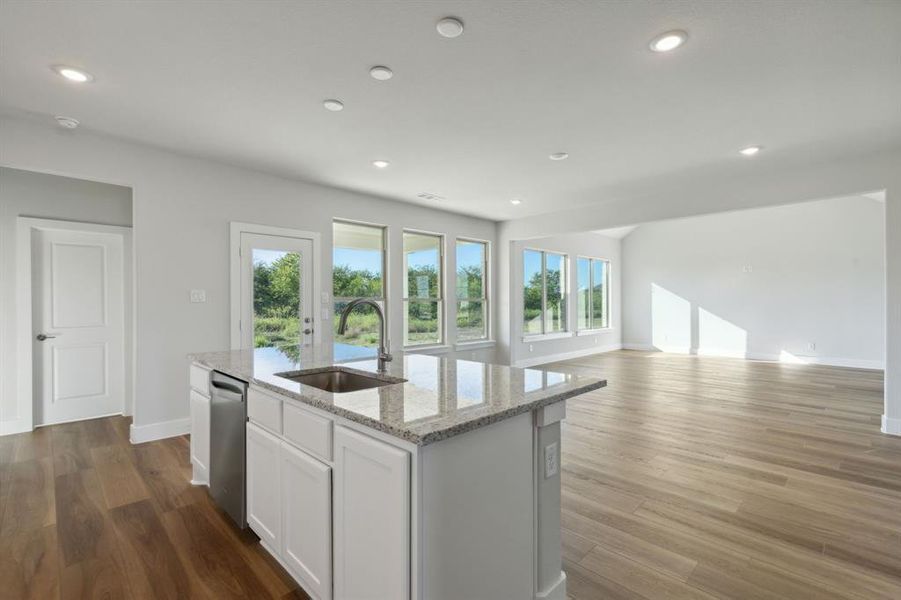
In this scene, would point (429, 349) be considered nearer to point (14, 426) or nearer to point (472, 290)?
point (472, 290)

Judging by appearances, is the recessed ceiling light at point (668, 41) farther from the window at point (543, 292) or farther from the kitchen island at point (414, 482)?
the window at point (543, 292)

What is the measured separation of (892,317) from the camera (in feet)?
12.5

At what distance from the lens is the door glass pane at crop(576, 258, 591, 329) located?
931 centimetres

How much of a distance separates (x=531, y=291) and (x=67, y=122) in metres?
6.83

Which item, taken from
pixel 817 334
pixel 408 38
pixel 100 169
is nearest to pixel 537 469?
pixel 408 38

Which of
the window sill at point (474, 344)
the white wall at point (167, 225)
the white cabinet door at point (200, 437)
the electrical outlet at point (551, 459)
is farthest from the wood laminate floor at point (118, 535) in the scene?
the window sill at point (474, 344)

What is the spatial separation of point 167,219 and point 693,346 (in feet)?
32.8

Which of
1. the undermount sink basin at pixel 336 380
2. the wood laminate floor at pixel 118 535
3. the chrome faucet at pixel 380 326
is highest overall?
the chrome faucet at pixel 380 326

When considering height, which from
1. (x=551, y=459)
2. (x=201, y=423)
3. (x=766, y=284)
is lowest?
(x=201, y=423)

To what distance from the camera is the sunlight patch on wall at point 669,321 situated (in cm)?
956

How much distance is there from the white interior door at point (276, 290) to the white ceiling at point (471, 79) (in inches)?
35.9

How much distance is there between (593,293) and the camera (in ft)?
32.4

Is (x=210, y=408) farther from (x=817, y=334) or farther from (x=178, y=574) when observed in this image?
(x=817, y=334)

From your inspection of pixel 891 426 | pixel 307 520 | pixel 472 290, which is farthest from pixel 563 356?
pixel 307 520
